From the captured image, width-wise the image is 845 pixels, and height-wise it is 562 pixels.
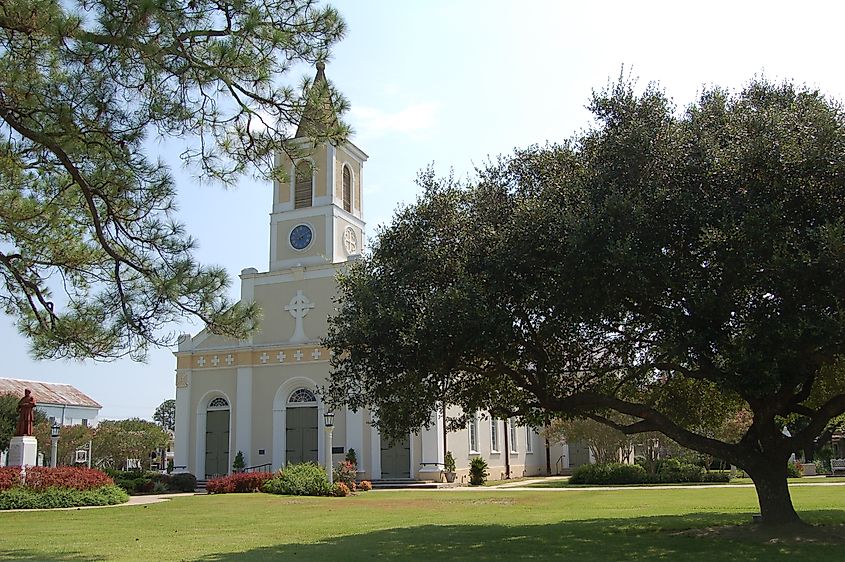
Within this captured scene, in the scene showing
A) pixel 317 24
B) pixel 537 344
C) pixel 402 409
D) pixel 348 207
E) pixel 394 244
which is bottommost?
pixel 402 409

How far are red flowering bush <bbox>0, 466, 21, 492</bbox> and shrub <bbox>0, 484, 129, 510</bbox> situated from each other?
0.22 meters

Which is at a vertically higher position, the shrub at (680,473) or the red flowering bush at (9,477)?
the red flowering bush at (9,477)

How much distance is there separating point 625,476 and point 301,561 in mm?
23845

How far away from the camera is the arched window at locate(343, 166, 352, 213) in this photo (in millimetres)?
39481

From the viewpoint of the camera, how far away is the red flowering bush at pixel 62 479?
2278cm

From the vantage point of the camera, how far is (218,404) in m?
37.9

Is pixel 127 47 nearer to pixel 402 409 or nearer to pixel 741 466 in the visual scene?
pixel 402 409

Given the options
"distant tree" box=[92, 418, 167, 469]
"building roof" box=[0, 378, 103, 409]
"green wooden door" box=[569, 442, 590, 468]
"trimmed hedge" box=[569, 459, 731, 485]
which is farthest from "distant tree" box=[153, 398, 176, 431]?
"trimmed hedge" box=[569, 459, 731, 485]

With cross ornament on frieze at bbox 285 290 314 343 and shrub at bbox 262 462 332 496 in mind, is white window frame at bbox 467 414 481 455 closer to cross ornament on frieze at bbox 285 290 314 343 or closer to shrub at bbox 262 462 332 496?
cross ornament on frieze at bbox 285 290 314 343

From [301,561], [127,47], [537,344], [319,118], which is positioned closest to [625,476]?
[537,344]

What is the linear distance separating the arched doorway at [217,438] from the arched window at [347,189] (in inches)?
431

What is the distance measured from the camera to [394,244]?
14.1 m

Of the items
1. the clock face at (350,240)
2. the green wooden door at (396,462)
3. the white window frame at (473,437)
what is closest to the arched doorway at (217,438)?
the green wooden door at (396,462)

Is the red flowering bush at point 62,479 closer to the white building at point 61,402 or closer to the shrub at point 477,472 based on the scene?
the shrub at point 477,472
